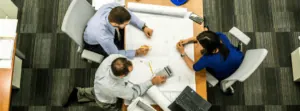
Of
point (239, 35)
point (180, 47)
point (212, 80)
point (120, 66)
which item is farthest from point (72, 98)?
point (239, 35)

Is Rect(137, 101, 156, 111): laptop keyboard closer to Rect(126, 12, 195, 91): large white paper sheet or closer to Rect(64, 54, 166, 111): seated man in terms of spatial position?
Rect(64, 54, 166, 111): seated man

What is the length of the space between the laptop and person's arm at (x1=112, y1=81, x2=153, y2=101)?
23 centimetres

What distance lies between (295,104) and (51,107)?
96.2 inches

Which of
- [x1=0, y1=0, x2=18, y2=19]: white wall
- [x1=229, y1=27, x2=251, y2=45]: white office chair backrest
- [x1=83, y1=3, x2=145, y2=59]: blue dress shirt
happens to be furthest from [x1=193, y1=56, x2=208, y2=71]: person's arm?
[x1=0, y1=0, x2=18, y2=19]: white wall

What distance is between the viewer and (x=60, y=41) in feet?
10.9

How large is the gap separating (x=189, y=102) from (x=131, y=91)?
0.41 m

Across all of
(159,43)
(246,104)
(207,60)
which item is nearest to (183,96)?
(207,60)

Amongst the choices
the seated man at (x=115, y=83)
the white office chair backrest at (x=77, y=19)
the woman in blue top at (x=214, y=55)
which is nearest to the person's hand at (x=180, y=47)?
the woman in blue top at (x=214, y=55)

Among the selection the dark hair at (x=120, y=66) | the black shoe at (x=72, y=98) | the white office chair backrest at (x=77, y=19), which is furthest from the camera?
the black shoe at (x=72, y=98)

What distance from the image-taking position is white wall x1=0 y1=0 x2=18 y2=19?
3002mm

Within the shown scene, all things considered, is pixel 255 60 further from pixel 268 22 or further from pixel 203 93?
pixel 268 22

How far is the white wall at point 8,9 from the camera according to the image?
300cm

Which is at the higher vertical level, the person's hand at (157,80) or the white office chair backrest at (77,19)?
the white office chair backrest at (77,19)

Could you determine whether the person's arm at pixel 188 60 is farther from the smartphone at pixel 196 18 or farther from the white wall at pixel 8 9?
the white wall at pixel 8 9
